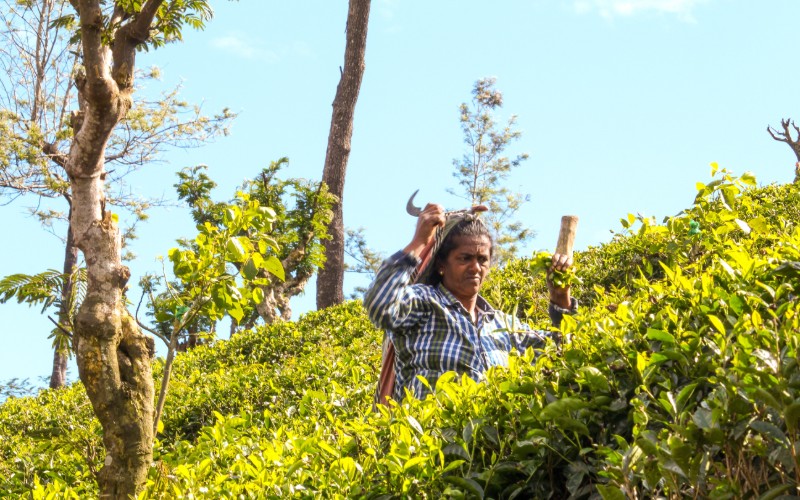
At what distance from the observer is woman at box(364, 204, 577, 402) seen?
13.8 feet

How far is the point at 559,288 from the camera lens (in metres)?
4.50

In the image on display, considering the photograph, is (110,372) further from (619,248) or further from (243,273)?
(619,248)

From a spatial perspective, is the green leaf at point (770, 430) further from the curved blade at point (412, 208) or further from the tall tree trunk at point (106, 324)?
the tall tree trunk at point (106, 324)

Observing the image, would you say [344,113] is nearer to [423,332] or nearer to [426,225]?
[426,225]

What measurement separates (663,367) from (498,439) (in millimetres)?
549

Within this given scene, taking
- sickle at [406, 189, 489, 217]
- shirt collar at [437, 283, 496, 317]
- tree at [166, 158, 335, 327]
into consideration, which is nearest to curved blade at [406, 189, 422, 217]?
sickle at [406, 189, 489, 217]

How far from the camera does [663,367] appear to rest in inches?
109

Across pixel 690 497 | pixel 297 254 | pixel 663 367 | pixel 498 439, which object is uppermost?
pixel 297 254

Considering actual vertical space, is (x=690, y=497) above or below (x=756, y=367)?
below

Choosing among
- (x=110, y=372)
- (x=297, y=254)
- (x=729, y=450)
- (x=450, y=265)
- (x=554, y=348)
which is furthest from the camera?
(x=297, y=254)

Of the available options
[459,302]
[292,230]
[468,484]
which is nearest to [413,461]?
[468,484]

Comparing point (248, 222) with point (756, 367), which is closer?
point (756, 367)

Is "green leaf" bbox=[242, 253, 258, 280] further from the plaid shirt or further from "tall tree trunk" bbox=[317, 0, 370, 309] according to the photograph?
"tall tree trunk" bbox=[317, 0, 370, 309]

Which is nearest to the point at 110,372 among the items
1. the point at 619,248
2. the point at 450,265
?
the point at 450,265
